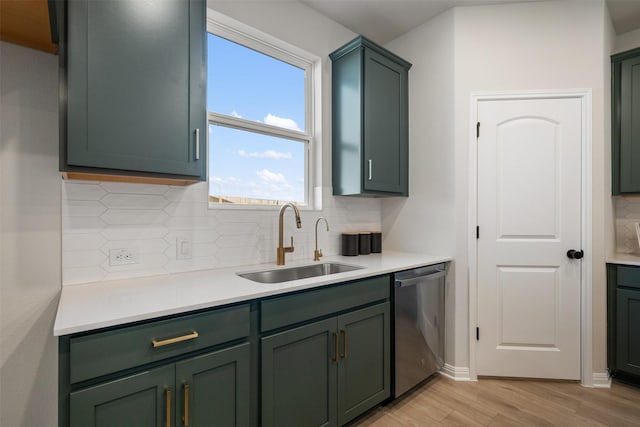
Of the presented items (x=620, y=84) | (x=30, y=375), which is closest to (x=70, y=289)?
(x=30, y=375)

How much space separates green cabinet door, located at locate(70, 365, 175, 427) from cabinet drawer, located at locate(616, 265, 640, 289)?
307 cm

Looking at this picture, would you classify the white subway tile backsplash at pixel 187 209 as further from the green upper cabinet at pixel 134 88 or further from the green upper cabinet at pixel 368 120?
the green upper cabinet at pixel 368 120

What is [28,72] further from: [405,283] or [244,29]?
[405,283]

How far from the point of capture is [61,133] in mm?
1254

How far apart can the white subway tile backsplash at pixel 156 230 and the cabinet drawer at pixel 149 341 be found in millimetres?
665

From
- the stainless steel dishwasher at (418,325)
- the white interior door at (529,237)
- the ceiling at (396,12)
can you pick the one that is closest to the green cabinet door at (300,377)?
the stainless steel dishwasher at (418,325)

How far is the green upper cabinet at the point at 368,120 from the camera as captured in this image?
2.46 metres

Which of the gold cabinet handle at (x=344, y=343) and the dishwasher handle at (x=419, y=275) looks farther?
the dishwasher handle at (x=419, y=275)

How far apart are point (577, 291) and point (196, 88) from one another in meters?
2.96

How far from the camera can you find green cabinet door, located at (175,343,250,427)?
1193 millimetres

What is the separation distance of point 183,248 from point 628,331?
322 centimetres

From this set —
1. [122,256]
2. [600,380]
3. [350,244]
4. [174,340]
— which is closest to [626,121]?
[600,380]

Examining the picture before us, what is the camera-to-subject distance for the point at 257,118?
7.68 ft

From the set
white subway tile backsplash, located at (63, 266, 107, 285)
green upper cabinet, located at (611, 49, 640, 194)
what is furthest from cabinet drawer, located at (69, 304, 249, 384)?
green upper cabinet, located at (611, 49, 640, 194)
